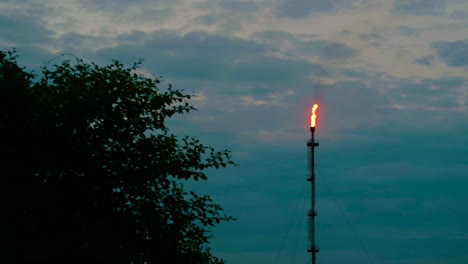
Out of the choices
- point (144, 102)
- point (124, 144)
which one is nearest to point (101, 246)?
point (124, 144)

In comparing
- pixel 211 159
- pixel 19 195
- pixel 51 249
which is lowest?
pixel 51 249

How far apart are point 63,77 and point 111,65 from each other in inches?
77.6

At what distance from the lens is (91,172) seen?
29.3 meters

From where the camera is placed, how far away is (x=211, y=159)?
105 ft

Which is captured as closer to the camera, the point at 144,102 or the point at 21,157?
the point at 21,157

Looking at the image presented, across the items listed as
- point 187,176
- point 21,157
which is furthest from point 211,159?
point 21,157

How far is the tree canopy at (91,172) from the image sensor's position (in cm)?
2850

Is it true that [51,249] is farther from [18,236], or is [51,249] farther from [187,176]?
[187,176]

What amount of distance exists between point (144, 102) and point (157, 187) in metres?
3.41

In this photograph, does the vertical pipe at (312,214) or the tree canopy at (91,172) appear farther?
the vertical pipe at (312,214)

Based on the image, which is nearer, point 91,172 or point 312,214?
point 91,172

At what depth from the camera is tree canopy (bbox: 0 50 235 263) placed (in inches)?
1122

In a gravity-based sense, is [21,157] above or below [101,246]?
above

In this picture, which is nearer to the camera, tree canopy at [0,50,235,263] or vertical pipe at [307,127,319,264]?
tree canopy at [0,50,235,263]
